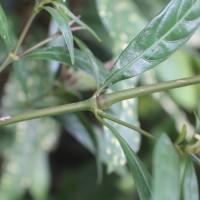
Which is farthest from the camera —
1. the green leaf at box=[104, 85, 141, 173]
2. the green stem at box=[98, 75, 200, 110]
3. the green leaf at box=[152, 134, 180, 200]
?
the green leaf at box=[104, 85, 141, 173]

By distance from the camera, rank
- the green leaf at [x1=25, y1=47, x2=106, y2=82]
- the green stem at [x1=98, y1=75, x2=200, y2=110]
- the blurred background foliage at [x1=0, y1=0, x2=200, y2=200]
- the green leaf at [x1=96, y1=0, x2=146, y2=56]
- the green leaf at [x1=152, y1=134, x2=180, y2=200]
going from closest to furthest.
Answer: the green leaf at [x1=152, y1=134, x2=180, y2=200] → the green stem at [x1=98, y1=75, x2=200, y2=110] → the green leaf at [x1=25, y1=47, x2=106, y2=82] → the green leaf at [x1=96, y1=0, x2=146, y2=56] → the blurred background foliage at [x1=0, y1=0, x2=200, y2=200]

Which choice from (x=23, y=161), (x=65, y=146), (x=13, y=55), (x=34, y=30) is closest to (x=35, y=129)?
(x=23, y=161)

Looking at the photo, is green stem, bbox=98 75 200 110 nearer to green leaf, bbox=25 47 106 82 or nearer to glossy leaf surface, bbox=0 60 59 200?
green leaf, bbox=25 47 106 82

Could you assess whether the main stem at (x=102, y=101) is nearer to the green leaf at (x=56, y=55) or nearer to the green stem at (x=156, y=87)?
the green stem at (x=156, y=87)

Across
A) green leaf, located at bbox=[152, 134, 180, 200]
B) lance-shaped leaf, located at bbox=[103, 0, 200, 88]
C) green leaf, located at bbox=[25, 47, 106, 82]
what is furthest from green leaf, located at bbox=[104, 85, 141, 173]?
green leaf, located at bbox=[152, 134, 180, 200]

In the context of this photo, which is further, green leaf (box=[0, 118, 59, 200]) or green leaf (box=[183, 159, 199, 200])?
green leaf (box=[0, 118, 59, 200])

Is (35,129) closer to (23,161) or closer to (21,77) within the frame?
(23,161)
